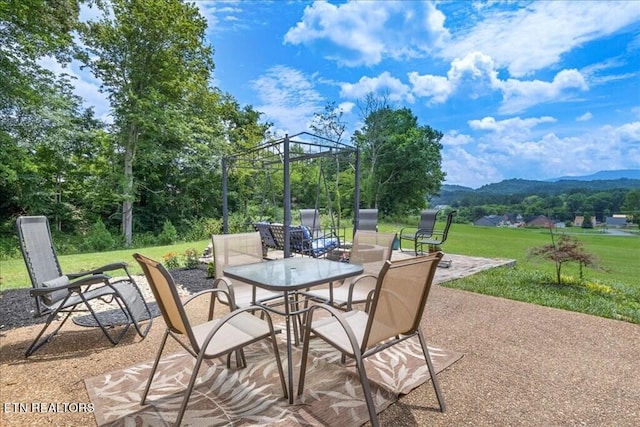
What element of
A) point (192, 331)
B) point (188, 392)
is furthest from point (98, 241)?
point (188, 392)

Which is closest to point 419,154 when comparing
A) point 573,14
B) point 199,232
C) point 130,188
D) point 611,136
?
point 611,136

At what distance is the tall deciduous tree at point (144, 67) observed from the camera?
1076cm

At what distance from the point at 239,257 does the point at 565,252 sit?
4808 mm

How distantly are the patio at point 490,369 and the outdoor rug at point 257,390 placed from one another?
5.0 inches

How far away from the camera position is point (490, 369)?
2.47 metres

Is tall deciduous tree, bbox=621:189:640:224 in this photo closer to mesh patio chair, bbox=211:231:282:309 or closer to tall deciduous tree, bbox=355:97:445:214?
mesh patio chair, bbox=211:231:282:309

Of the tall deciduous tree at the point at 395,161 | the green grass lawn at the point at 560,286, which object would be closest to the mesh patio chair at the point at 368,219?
the green grass lawn at the point at 560,286

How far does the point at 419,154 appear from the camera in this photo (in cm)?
1889

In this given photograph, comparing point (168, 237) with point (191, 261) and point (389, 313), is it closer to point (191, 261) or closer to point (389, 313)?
point (191, 261)

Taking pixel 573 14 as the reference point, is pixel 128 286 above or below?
below

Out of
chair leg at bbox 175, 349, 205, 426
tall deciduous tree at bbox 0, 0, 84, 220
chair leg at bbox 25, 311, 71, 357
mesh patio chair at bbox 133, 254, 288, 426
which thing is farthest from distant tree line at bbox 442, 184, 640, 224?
tall deciduous tree at bbox 0, 0, 84, 220

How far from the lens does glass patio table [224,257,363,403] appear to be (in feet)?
7.39

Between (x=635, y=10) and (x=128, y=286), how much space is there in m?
10.9

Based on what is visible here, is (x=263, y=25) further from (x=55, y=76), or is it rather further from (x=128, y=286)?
(x=128, y=286)
